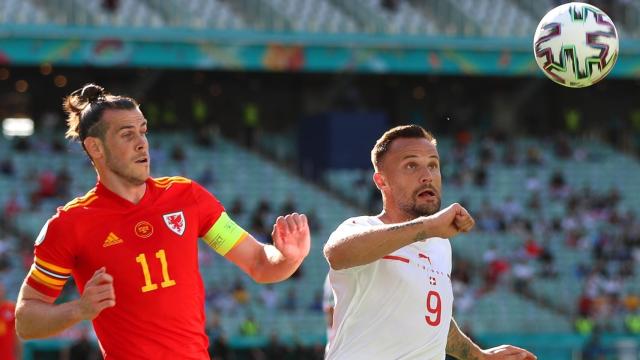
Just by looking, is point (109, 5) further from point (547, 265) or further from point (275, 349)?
point (547, 265)

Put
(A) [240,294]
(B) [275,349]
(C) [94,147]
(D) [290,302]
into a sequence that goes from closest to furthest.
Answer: (C) [94,147] → (B) [275,349] → (A) [240,294] → (D) [290,302]

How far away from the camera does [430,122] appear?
3822 cm

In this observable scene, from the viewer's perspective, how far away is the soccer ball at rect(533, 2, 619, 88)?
8125 mm

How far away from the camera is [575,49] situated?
8.08 m

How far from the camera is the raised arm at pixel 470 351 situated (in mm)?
6855

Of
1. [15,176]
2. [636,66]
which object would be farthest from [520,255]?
[15,176]

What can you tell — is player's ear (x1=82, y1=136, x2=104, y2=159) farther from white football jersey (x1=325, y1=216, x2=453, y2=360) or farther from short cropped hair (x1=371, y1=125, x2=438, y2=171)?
short cropped hair (x1=371, y1=125, x2=438, y2=171)

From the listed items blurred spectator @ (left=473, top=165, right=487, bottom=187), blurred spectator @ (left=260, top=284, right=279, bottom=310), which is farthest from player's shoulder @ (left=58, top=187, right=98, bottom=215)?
blurred spectator @ (left=473, top=165, right=487, bottom=187)

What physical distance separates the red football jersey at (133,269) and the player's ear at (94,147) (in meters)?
0.21

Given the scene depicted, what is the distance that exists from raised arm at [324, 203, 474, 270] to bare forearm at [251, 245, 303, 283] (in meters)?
0.39

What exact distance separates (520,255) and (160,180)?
23.8 meters

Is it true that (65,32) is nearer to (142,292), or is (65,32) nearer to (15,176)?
(15,176)

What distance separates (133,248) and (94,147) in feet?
1.86

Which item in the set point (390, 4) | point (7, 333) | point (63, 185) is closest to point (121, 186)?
point (7, 333)
